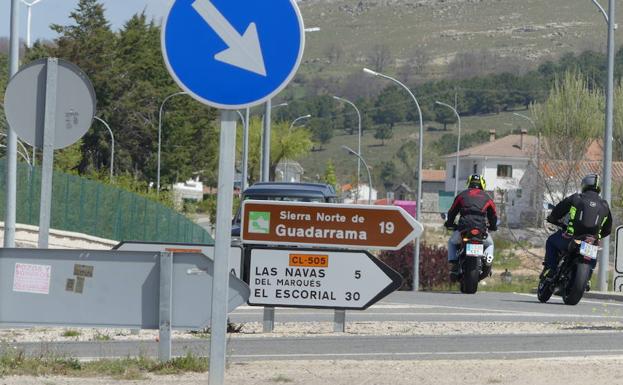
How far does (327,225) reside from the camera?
14492mm

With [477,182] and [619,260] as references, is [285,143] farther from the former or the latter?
[477,182]

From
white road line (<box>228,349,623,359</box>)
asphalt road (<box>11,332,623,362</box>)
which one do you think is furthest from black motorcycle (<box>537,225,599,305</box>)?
white road line (<box>228,349,623,359</box>)

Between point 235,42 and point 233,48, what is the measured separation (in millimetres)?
36

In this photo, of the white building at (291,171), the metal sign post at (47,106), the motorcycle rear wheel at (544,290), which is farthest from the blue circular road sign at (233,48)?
the white building at (291,171)

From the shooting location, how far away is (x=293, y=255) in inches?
576

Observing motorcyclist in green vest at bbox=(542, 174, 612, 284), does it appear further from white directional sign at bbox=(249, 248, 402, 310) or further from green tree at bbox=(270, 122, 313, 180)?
green tree at bbox=(270, 122, 313, 180)

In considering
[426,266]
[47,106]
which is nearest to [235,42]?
[47,106]

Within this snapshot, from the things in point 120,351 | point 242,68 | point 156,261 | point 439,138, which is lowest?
point 120,351

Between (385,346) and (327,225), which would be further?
(327,225)

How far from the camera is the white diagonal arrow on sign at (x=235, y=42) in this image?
26.8 ft

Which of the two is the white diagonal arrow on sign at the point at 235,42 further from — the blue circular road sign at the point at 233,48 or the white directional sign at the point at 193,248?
the white directional sign at the point at 193,248

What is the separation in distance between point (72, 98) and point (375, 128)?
180 m

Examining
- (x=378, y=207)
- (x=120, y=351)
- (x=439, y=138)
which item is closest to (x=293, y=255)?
(x=378, y=207)

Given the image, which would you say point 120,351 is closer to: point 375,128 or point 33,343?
point 33,343
